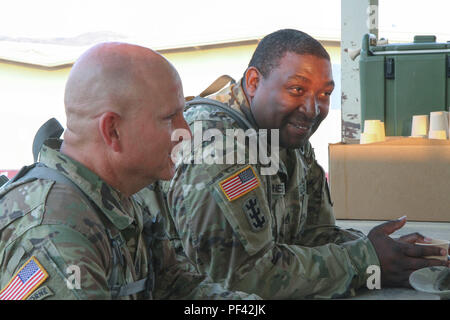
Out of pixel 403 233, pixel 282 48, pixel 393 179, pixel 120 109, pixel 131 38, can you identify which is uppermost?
pixel 131 38

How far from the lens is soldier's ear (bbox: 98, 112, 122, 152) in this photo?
87cm

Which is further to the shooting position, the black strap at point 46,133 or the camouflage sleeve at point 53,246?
the black strap at point 46,133

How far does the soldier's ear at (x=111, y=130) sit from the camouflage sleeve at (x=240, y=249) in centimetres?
46

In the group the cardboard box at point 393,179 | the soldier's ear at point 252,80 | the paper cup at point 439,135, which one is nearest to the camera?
the soldier's ear at point 252,80

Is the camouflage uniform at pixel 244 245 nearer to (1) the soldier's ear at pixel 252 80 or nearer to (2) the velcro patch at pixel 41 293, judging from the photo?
(1) the soldier's ear at pixel 252 80

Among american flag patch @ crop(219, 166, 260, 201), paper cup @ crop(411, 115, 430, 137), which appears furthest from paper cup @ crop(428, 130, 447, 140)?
american flag patch @ crop(219, 166, 260, 201)

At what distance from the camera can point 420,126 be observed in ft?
8.13

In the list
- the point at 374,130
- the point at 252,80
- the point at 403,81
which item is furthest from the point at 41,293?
the point at 403,81

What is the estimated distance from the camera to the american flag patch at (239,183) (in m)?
1.32

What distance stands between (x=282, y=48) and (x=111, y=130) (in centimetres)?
83

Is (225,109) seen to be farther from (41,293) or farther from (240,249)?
(41,293)

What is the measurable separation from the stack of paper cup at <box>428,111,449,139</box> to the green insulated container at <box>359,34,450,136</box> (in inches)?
9.2

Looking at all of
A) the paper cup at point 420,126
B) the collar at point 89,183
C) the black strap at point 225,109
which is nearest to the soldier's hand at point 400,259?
the black strap at point 225,109
